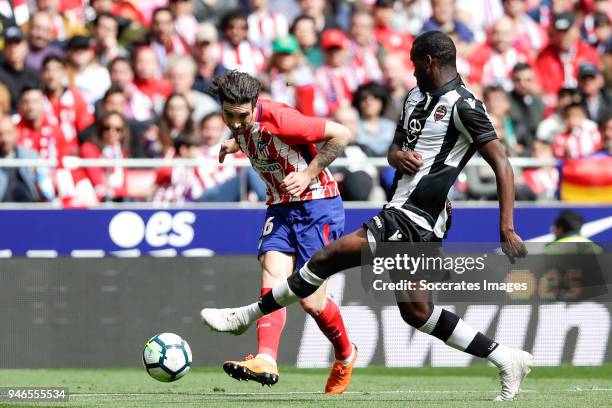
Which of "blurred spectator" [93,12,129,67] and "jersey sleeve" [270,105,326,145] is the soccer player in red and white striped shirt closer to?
"jersey sleeve" [270,105,326,145]

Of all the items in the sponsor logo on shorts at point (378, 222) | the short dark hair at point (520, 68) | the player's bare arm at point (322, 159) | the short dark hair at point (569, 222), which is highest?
the player's bare arm at point (322, 159)

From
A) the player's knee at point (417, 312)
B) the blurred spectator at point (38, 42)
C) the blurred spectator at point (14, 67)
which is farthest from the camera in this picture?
the blurred spectator at point (38, 42)

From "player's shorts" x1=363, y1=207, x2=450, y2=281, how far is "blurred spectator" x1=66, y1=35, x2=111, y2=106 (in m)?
7.81

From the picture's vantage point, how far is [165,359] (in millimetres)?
9047

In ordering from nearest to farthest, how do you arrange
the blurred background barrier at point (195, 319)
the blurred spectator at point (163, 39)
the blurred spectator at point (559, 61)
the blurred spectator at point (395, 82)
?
the blurred background barrier at point (195, 319) < the blurred spectator at point (395, 82) < the blurred spectator at point (163, 39) < the blurred spectator at point (559, 61)

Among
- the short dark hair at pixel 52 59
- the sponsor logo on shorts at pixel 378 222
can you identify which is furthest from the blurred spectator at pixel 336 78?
the sponsor logo on shorts at pixel 378 222

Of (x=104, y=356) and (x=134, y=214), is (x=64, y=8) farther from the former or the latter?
(x=104, y=356)

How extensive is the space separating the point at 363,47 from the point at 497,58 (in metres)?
2.03

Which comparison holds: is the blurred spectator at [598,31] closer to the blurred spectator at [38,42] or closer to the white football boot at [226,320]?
the blurred spectator at [38,42]

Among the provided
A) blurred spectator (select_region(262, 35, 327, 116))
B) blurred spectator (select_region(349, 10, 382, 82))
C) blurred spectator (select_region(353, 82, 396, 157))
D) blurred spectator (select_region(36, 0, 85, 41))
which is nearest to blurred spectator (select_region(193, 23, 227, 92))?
blurred spectator (select_region(262, 35, 327, 116))

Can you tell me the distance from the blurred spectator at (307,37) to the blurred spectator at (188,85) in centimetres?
171

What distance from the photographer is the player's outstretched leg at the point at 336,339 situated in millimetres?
9633

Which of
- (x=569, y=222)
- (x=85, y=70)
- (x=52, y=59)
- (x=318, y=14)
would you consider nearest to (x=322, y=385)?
(x=569, y=222)

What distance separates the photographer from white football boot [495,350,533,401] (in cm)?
848
